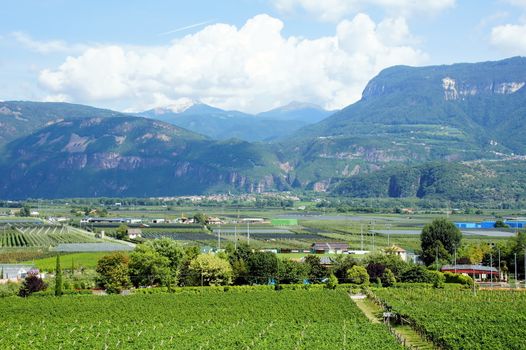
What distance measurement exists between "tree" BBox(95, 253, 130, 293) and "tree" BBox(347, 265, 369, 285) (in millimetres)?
16345

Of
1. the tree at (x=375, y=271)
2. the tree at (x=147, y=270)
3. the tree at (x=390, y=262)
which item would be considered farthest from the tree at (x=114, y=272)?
the tree at (x=390, y=262)

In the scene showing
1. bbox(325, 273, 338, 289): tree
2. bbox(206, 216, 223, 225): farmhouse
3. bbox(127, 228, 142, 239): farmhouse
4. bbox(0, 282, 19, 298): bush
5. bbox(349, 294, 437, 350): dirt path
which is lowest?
bbox(349, 294, 437, 350): dirt path

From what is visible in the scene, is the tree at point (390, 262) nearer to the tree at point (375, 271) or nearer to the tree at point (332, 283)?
the tree at point (375, 271)

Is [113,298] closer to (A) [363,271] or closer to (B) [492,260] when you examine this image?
(A) [363,271]

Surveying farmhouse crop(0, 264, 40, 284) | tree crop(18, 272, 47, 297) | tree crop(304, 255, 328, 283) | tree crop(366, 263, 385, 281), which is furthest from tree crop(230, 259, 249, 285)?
farmhouse crop(0, 264, 40, 284)

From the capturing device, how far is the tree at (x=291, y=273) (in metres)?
60.4

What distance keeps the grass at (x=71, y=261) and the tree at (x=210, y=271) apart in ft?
40.7

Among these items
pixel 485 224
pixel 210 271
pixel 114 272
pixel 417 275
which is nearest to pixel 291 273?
pixel 210 271

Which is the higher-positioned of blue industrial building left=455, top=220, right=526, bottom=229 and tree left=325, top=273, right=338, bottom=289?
blue industrial building left=455, top=220, right=526, bottom=229

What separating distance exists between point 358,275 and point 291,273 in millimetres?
4994

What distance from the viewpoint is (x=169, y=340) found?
31.9m

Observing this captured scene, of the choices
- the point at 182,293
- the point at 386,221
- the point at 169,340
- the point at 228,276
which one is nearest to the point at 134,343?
the point at 169,340

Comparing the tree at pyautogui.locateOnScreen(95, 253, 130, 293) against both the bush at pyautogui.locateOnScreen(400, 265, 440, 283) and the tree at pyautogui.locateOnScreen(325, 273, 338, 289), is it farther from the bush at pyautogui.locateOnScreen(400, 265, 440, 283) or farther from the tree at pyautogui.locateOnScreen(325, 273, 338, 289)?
the bush at pyautogui.locateOnScreen(400, 265, 440, 283)

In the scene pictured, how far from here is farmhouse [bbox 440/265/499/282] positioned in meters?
67.3
